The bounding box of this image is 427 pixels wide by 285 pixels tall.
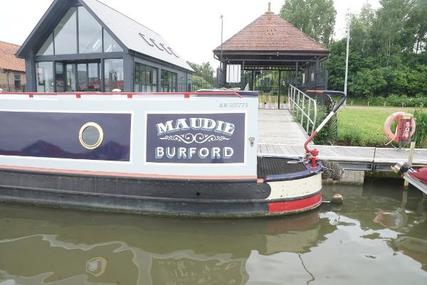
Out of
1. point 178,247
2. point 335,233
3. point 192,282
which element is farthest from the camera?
point 335,233

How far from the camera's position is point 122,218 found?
6.15 meters

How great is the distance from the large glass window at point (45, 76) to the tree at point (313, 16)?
41.3m

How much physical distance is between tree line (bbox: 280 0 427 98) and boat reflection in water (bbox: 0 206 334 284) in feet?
130

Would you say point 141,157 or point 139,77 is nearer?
point 141,157

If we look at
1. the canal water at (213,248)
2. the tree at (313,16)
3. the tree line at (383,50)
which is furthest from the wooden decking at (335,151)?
the tree at (313,16)

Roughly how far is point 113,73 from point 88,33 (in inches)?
66.3

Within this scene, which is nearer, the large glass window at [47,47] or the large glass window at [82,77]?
the large glass window at [47,47]

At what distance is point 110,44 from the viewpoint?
13.8 meters

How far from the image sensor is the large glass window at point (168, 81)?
18375mm

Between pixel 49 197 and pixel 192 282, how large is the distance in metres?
3.40

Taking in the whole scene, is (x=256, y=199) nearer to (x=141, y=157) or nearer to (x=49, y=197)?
(x=141, y=157)

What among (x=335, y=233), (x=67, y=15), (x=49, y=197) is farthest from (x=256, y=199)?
(x=67, y=15)

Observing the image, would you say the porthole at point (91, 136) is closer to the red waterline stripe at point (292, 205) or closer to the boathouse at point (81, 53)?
the red waterline stripe at point (292, 205)

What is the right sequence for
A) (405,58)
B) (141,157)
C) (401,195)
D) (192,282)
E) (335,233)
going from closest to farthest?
1. (192,282)
2. (335,233)
3. (141,157)
4. (401,195)
5. (405,58)
